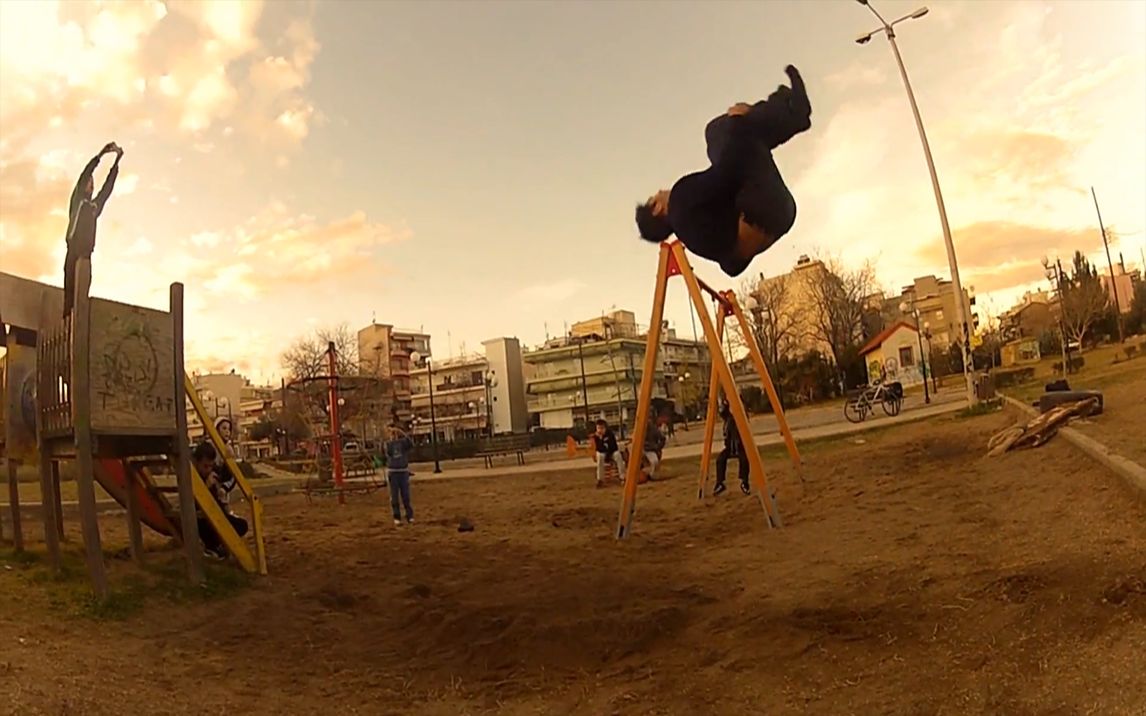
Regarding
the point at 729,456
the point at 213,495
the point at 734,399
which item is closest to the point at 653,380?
the point at 734,399

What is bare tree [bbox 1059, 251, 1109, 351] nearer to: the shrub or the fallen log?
the shrub

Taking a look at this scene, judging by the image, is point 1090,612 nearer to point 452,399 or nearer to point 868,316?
point 868,316

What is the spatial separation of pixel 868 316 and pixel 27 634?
7049 centimetres

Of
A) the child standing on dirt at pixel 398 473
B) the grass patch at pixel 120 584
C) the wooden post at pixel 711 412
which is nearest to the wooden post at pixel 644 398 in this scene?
the wooden post at pixel 711 412

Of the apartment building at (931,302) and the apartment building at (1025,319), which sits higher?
the apartment building at (931,302)

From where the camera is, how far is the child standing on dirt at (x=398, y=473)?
12.9m

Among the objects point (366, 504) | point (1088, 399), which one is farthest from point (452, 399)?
point (1088, 399)

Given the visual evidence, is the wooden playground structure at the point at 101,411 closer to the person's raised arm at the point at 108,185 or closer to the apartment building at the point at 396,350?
the person's raised arm at the point at 108,185

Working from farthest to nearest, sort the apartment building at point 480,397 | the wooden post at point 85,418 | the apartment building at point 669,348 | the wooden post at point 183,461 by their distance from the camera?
the apartment building at point 480,397
the apartment building at point 669,348
the wooden post at point 183,461
the wooden post at point 85,418

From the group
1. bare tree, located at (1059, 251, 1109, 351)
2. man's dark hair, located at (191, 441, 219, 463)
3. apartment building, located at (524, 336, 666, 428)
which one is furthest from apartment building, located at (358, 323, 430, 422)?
man's dark hair, located at (191, 441, 219, 463)

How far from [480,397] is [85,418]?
3461 inches

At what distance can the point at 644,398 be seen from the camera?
1002 cm

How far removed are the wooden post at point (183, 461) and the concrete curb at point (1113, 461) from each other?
756 cm

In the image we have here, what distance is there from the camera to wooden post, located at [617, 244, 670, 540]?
9617mm
